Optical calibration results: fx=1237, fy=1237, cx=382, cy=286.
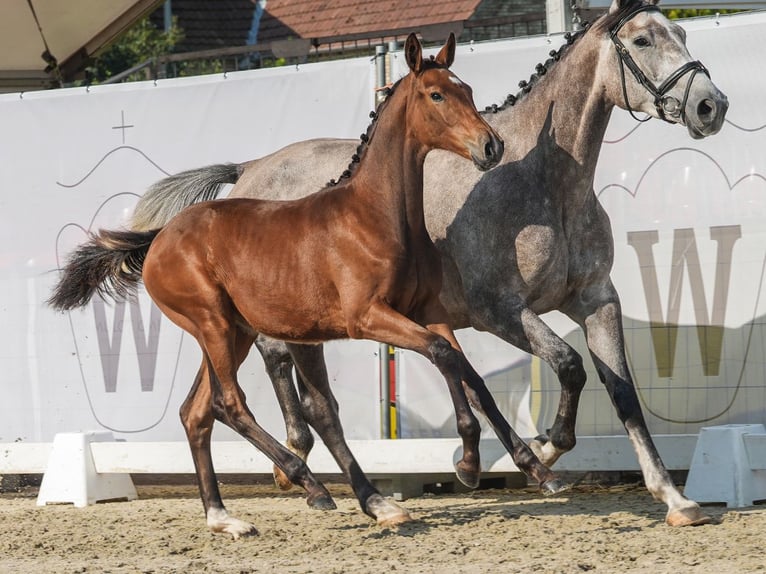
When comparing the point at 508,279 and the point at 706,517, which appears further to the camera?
the point at 508,279

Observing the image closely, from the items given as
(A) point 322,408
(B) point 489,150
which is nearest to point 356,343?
(A) point 322,408

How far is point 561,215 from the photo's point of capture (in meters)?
5.90

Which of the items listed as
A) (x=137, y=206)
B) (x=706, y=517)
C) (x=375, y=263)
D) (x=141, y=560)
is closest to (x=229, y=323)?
(x=375, y=263)

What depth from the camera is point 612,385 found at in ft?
19.1

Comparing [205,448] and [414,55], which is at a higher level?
[414,55]

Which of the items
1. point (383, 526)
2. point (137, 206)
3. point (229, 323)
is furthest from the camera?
point (137, 206)

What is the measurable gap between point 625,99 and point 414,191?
1080 mm

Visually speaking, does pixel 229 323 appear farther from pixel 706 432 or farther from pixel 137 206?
pixel 706 432

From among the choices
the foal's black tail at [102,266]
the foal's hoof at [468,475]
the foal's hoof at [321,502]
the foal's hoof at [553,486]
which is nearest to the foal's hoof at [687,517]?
the foal's hoof at [553,486]

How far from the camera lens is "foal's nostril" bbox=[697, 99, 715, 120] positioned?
5324mm

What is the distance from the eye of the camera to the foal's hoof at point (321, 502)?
588 cm

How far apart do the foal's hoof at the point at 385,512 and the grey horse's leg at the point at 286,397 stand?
141 cm

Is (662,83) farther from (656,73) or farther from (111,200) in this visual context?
(111,200)

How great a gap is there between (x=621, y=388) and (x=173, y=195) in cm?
290
